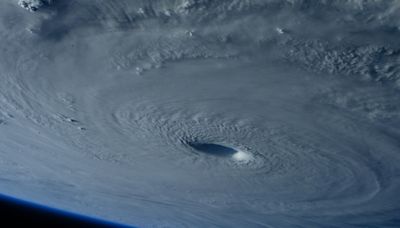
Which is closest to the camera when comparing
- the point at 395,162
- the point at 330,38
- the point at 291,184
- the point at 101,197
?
the point at 330,38

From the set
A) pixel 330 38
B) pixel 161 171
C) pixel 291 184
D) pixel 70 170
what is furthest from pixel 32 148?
pixel 330 38

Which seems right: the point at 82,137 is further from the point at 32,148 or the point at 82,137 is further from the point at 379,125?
the point at 379,125

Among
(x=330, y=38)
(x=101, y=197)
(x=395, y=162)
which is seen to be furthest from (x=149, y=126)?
(x=101, y=197)

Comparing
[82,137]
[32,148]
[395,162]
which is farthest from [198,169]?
[32,148]

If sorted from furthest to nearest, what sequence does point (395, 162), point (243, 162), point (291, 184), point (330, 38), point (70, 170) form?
point (70, 170) → point (291, 184) → point (243, 162) → point (395, 162) → point (330, 38)

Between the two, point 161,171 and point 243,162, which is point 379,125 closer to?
point 243,162

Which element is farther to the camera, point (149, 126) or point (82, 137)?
point (82, 137)

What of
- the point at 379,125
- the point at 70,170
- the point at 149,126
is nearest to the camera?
the point at 379,125

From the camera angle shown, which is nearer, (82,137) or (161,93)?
(161,93)

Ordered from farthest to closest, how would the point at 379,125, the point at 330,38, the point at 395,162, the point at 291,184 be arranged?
the point at 291,184 < the point at 395,162 < the point at 379,125 < the point at 330,38
